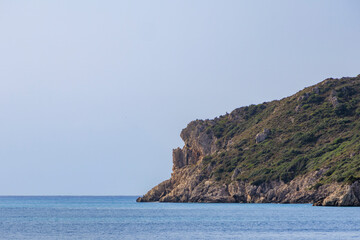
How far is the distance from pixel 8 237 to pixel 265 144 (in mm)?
89983

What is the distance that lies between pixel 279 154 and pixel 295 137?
6036 mm

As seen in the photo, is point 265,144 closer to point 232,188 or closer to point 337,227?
point 232,188

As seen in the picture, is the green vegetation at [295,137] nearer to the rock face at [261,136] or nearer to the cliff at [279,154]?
the cliff at [279,154]

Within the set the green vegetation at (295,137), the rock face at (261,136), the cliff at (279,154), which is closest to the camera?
the cliff at (279,154)

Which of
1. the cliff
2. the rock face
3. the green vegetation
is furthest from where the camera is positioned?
the rock face

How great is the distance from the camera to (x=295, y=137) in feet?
447

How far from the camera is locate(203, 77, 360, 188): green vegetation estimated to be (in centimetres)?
11956

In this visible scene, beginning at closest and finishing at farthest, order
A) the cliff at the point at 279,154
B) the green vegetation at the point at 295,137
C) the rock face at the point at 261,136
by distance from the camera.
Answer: the cliff at the point at 279,154 < the green vegetation at the point at 295,137 < the rock face at the point at 261,136

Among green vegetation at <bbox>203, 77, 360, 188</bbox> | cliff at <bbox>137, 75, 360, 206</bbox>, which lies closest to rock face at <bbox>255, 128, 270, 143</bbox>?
cliff at <bbox>137, 75, 360, 206</bbox>

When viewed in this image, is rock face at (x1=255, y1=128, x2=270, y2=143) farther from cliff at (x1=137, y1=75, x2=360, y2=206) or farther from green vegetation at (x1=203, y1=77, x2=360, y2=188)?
green vegetation at (x1=203, y1=77, x2=360, y2=188)

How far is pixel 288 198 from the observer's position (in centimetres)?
11400

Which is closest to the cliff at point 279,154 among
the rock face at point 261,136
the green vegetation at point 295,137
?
the green vegetation at point 295,137

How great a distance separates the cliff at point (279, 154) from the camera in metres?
112

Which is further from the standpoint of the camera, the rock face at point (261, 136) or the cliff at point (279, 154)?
the rock face at point (261, 136)
